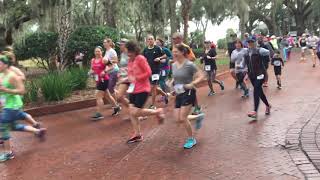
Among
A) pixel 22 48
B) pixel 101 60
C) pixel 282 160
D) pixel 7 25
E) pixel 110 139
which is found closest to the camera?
pixel 282 160

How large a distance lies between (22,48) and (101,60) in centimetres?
919

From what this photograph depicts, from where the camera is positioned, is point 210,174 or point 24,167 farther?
point 24,167

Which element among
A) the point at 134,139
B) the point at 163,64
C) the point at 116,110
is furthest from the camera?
the point at 163,64

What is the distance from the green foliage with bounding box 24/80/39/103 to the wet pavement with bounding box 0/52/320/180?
128 centimetres

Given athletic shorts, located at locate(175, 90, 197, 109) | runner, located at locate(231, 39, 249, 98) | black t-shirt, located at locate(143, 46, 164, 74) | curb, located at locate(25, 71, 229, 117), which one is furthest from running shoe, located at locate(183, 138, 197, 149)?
curb, located at locate(25, 71, 229, 117)

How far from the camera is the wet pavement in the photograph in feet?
21.6

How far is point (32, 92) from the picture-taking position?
41.9ft

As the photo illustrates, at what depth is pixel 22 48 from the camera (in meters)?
19.2

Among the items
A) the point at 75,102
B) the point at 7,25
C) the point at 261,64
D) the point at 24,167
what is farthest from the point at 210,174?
the point at 7,25

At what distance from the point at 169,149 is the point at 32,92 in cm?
600

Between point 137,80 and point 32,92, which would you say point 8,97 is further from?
point 32,92

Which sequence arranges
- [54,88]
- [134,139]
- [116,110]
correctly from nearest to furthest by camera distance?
[134,139] → [116,110] → [54,88]

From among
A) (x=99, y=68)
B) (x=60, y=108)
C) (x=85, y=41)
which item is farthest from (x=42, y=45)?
(x=99, y=68)

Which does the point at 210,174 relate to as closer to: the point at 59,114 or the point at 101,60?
the point at 101,60
